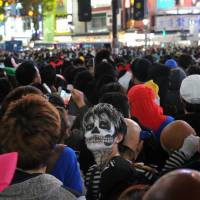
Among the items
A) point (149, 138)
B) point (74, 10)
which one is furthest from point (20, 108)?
point (74, 10)

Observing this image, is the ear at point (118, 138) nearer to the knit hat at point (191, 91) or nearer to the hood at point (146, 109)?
the knit hat at point (191, 91)

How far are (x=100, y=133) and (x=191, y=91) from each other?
1513 mm

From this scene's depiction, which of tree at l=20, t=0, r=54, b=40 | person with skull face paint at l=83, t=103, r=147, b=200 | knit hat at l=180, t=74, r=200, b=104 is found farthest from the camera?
tree at l=20, t=0, r=54, b=40

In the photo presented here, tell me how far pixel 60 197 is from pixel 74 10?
7154 centimetres

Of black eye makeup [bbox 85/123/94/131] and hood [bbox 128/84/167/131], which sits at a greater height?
black eye makeup [bbox 85/123/94/131]

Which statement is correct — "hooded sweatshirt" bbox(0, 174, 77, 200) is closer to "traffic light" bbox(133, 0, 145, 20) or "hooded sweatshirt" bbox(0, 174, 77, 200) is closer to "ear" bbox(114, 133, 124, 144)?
"ear" bbox(114, 133, 124, 144)

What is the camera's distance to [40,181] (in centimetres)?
257

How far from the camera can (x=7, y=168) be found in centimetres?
243

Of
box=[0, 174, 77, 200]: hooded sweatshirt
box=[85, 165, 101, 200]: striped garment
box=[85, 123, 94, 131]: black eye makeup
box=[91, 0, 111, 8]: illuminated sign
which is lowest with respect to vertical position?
box=[85, 165, 101, 200]: striped garment

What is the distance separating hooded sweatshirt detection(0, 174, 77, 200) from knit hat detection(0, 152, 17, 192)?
5.1 inches

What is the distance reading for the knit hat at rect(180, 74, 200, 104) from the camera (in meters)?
4.51

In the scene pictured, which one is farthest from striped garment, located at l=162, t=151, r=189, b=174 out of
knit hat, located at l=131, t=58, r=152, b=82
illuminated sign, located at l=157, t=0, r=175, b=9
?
illuminated sign, located at l=157, t=0, r=175, b=9

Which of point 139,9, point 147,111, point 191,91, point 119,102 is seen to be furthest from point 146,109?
point 139,9

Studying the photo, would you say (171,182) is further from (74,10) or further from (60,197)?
(74,10)
